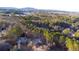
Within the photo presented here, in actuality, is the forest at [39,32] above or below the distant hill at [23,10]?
below

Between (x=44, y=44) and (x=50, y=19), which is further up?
(x=50, y=19)

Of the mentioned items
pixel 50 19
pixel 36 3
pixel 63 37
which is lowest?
pixel 63 37

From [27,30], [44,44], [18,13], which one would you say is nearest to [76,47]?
[44,44]

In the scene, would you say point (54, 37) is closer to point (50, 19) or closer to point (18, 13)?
point (50, 19)

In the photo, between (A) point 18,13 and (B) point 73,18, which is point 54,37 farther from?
(A) point 18,13

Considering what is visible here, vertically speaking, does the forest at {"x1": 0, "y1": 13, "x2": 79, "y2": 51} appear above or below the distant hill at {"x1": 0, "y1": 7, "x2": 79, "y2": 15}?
below

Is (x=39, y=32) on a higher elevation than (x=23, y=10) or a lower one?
lower
